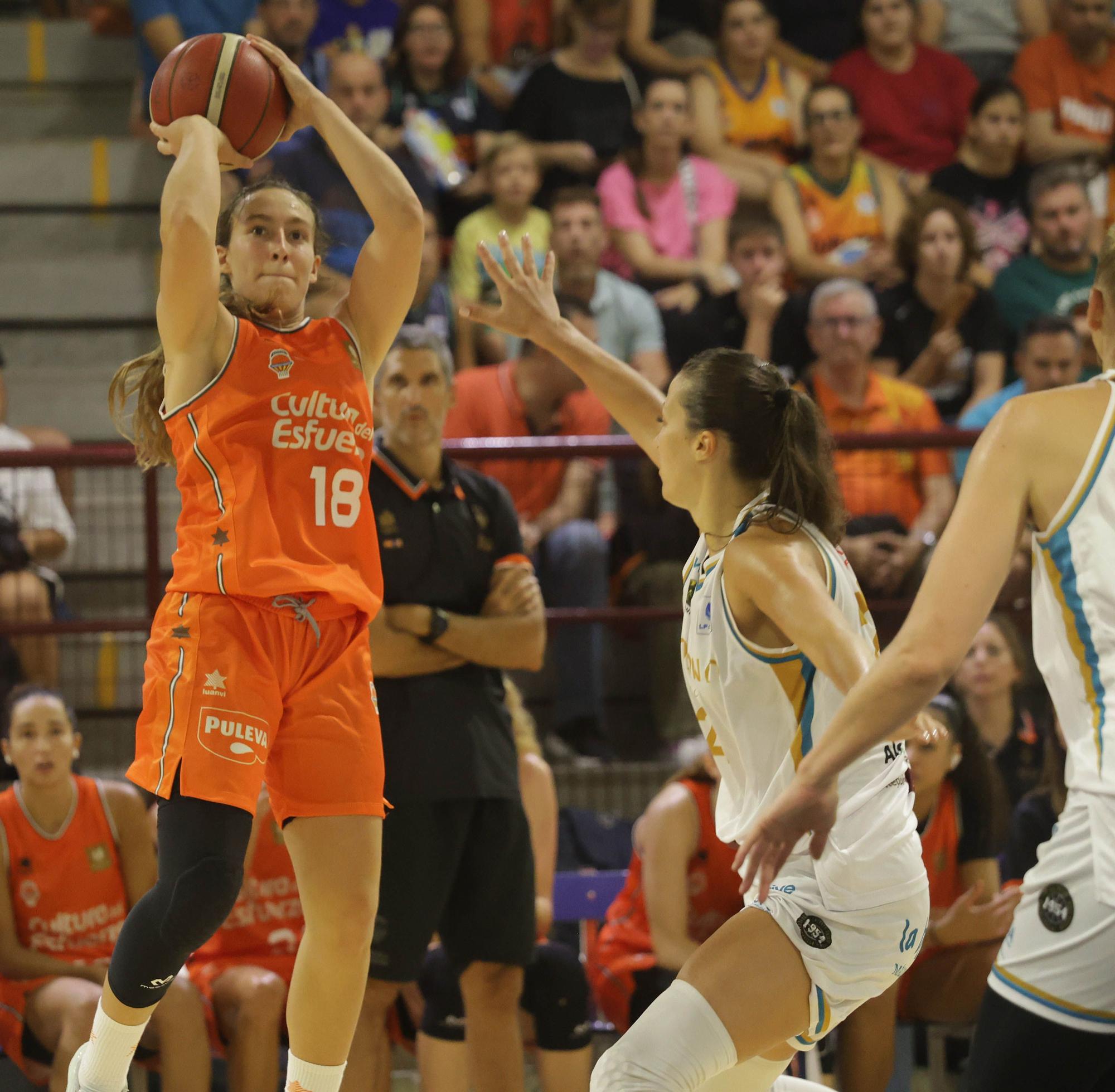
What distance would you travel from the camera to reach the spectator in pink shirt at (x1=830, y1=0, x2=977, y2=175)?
8.11 meters

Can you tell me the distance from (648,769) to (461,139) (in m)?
3.62

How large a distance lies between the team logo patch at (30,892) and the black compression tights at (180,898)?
4.88ft

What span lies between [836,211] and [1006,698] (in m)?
3.44

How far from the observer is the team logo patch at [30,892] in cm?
422

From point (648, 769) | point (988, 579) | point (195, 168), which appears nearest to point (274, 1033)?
point (648, 769)

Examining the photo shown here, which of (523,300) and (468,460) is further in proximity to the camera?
(468,460)

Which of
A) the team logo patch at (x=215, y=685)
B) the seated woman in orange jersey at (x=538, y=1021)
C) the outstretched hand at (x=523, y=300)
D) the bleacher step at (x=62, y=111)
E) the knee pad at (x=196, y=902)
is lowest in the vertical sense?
the seated woman in orange jersey at (x=538, y=1021)

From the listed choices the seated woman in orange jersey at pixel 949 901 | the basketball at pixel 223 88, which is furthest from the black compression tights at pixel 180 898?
the seated woman in orange jersey at pixel 949 901

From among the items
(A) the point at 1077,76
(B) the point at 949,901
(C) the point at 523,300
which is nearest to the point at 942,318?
(A) the point at 1077,76

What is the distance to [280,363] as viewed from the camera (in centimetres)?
305

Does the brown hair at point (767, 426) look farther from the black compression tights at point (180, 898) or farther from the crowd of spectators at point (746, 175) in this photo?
the crowd of spectators at point (746, 175)

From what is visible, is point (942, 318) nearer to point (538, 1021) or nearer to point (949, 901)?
point (949, 901)

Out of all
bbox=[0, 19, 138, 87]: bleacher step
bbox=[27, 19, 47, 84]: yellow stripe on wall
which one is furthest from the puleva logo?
bbox=[27, 19, 47, 84]: yellow stripe on wall

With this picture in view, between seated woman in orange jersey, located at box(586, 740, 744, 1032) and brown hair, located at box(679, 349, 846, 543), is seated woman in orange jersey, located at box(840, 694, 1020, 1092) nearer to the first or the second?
seated woman in orange jersey, located at box(586, 740, 744, 1032)
